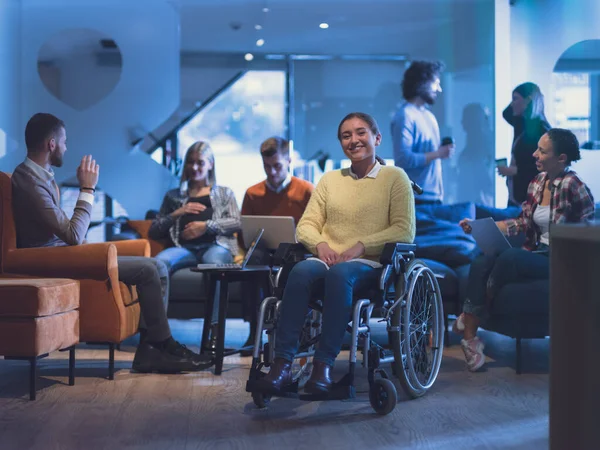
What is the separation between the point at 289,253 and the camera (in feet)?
10.9

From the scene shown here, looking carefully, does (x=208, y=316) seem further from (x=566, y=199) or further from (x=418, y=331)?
(x=566, y=199)

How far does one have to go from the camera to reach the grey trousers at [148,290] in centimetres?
388

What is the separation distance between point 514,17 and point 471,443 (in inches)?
213

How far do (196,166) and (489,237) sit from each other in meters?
1.81

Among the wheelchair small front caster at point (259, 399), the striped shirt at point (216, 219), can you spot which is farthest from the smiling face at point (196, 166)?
the wheelchair small front caster at point (259, 399)

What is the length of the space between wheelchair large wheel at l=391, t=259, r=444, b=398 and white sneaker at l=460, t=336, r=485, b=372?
0.42m

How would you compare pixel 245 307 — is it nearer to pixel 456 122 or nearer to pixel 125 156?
pixel 125 156

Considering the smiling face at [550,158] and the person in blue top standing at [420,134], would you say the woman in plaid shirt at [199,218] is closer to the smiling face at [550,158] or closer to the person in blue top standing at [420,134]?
the person in blue top standing at [420,134]

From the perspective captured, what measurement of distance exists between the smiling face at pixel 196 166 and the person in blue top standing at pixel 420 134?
4.05 ft

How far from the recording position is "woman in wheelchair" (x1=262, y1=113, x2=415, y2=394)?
2992 mm

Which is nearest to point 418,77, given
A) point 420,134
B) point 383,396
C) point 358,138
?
point 420,134

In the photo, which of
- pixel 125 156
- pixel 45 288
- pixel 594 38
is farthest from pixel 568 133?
pixel 125 156

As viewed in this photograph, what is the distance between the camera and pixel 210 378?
3781mm

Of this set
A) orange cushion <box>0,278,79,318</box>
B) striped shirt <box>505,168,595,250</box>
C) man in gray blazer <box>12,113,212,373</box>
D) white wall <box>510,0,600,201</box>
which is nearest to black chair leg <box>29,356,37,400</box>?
orange cushion <box>0,278,79,318</box>
